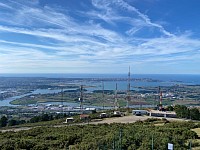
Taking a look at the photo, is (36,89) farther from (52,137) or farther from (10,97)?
(52,137)

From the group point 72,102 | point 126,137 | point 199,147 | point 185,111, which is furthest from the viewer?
point 72,102

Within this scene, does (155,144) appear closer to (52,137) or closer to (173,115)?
(52,137)

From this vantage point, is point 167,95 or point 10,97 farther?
point 10,97

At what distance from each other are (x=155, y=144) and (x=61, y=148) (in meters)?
4.98

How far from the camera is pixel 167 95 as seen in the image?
10150 cm

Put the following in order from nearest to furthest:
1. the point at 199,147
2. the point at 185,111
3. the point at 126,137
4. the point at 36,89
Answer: the point at 199,147 → the point at 126,137 → the point at 185,111 → the point at 36,89

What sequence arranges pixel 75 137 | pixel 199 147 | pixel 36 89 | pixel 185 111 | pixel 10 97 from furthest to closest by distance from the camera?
pixel 36 89
pixel 10 97
pixel 185 111
pixel 75 137
pixel 199 147

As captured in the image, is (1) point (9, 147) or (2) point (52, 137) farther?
(2) point (52, 137)

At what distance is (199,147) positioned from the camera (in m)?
12.7

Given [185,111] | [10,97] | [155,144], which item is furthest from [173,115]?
[10,97]

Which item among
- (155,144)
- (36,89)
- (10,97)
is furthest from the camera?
(36,89)

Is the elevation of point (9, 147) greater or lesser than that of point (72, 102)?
greater

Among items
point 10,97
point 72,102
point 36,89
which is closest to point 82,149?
point 72,102

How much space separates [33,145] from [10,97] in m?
110
